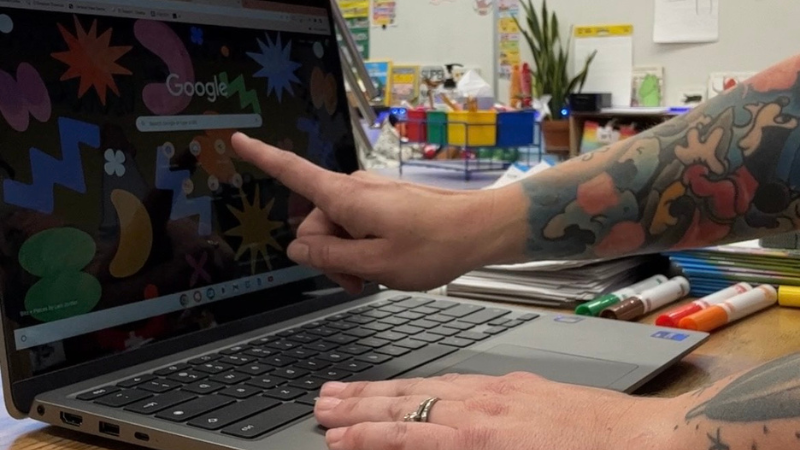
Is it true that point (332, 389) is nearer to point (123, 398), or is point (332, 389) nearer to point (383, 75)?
point (123, 398)

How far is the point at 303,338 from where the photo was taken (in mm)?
649

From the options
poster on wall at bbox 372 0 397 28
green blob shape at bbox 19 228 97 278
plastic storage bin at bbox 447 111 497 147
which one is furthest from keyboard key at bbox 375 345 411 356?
poster on wall at bbox 372 0 397 28

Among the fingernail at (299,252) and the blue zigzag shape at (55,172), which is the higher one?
the blue zigzag shape at (55,172)

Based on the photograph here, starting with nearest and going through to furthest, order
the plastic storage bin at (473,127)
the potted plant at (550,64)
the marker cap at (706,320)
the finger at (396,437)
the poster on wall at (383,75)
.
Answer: the finger at (396,437) → the marker cap at (706,320) → the plastic storage bin at (473,127) → the potted plant at (550,64) → the poster on wall at (383,75)

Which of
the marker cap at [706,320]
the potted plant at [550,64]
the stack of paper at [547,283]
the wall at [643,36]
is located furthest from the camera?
the potted plant at [550,64]

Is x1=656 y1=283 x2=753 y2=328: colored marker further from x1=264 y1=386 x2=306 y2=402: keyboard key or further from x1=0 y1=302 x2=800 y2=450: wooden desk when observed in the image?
x1=264 y1=386 x2=306 y2=402: keyboard key

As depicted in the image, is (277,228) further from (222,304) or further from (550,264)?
(550,264)

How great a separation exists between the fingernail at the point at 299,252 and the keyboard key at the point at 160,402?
7.9 inches

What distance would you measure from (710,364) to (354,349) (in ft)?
0.90

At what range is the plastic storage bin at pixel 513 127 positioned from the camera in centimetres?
191

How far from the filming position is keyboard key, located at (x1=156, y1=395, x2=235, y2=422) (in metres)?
0.48

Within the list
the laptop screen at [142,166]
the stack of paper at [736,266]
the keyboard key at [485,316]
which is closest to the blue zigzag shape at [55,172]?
the laptop screen at [142,166]

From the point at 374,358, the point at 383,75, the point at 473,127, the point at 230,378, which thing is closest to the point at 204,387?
the point at 230,378

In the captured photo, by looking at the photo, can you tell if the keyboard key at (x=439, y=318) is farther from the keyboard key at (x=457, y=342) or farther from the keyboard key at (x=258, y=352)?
the keyboard key at (x=258, y=352)
